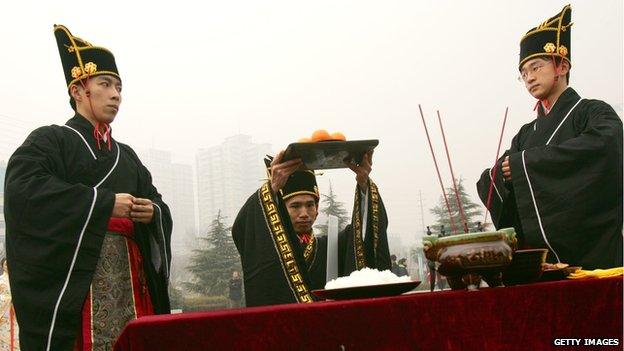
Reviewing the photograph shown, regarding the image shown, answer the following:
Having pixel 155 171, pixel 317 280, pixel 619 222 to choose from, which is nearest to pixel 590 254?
pixel 619 222

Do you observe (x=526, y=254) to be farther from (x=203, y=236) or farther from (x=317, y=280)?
(x=203, y=236)

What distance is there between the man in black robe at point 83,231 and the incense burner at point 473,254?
6.38ft

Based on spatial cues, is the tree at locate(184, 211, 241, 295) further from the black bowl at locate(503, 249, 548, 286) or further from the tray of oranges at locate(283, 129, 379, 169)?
the black bowl at locate(503, 249, 548, 286)

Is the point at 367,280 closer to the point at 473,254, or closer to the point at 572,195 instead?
the point at 473,254

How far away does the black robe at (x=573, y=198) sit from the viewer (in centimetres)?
328

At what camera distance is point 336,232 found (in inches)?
145

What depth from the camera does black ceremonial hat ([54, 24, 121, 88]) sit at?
364cm

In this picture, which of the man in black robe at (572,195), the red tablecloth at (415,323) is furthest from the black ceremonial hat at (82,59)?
the red tablecloth at (415,323)

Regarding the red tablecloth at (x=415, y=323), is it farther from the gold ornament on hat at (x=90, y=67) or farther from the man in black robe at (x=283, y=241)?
the gold ornament on hat at (x=90, y=67)

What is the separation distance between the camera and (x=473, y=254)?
1574mm

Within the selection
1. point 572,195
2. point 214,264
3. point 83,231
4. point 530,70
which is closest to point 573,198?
point 572,195

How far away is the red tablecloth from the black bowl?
22 cm

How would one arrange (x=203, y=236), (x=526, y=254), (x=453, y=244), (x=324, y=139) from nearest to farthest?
(x=453, y=244), (x=526, y=254), (x=324, y=139), (x=203, y=236)

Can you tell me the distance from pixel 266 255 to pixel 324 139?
2.54 ft
